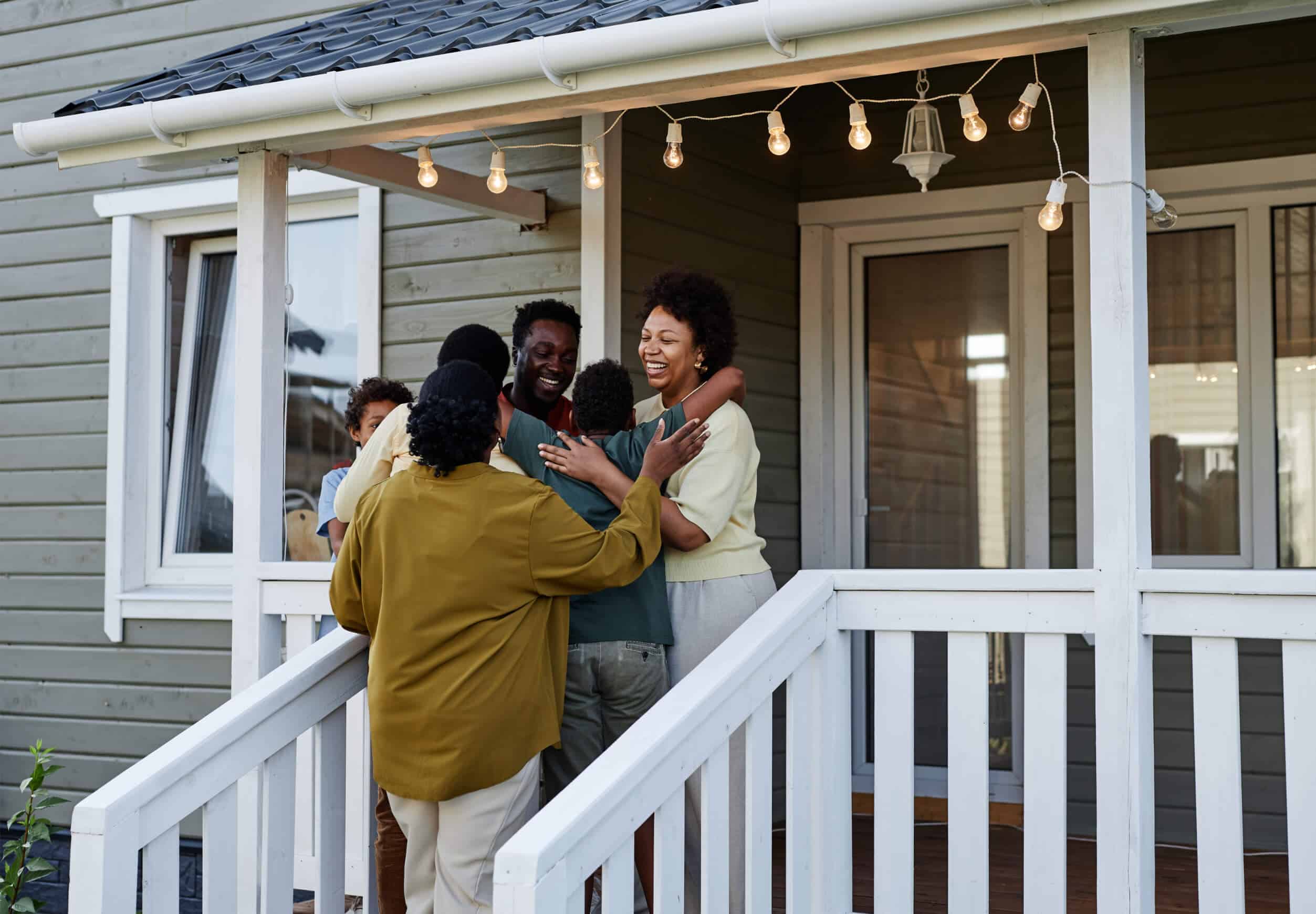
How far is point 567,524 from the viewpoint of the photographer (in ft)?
9.34

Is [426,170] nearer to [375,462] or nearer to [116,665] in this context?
[375,462]

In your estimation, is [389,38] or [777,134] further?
[389,38]

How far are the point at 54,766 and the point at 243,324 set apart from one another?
2173 millimetres

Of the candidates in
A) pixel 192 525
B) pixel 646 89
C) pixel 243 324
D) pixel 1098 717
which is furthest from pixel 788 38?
pixel 192 525

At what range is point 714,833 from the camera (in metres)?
2.83

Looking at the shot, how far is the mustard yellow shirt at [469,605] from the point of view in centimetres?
281

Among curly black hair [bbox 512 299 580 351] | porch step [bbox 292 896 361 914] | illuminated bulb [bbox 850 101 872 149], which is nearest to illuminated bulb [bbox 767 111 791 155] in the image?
illuminated bulb [bbox 850 101 872 149]

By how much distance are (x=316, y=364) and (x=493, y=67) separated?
255 cm

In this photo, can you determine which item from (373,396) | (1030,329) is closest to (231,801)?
(373,396)

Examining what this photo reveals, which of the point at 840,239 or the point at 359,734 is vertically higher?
the point at 840,239

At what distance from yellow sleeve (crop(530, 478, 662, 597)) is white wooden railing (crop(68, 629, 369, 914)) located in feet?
2.58

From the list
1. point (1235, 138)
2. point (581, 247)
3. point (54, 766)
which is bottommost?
point (54, 766)

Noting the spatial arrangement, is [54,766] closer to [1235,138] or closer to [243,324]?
[243,324]

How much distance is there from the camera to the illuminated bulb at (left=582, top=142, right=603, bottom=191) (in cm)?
390
